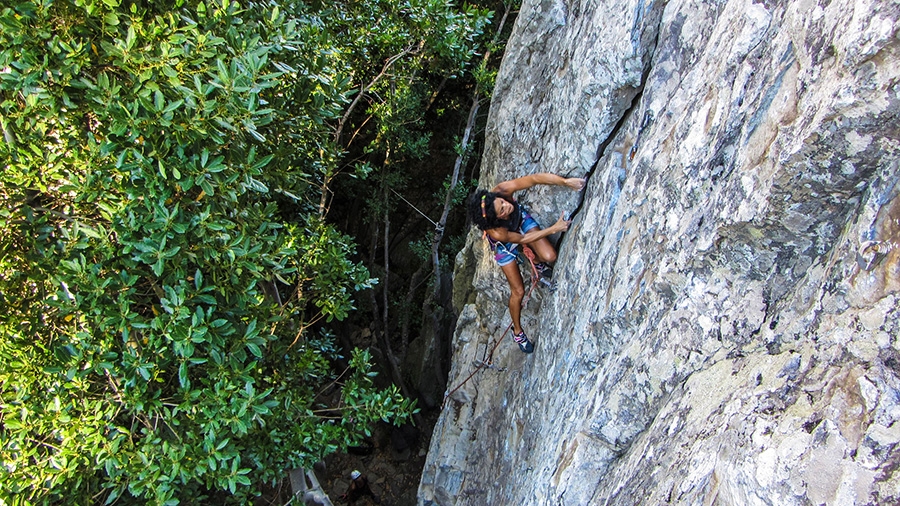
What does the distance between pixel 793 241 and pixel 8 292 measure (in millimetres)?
5464

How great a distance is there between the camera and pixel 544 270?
6.24 metres

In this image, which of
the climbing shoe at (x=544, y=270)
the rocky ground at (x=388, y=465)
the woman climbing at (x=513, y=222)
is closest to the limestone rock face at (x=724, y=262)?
the woman climbing at (x=513, y=222)

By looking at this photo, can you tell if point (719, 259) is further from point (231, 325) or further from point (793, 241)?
point (231, 325)

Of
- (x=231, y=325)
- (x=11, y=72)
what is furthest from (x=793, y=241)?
(x=11, y=72)

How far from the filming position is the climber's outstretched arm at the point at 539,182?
18.1 feet

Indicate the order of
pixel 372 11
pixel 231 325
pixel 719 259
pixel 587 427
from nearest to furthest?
pixel 719 259
pixel 587 427
pixel 231 325
pixel 372 11

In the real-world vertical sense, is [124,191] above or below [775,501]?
below

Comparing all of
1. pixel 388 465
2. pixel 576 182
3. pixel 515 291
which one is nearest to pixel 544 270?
pixel 515 291

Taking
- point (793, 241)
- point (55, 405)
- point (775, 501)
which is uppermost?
point (793, 241)

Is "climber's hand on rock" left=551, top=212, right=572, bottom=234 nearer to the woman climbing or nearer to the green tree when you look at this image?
the woman climbing

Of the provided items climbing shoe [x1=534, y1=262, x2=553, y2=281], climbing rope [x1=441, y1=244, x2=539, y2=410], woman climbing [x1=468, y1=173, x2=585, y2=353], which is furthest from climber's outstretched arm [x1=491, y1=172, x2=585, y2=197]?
climbing shoe [x1=534, y1=262, x2=553, y2=281]

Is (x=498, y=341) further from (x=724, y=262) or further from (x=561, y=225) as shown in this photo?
(x=724, y=262)

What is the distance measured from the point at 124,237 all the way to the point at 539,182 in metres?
3.86

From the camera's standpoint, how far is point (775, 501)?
2.24 meters
